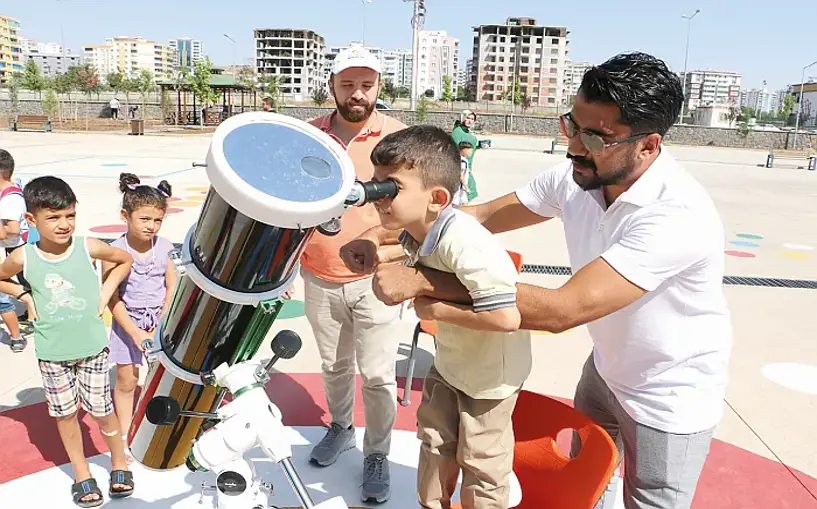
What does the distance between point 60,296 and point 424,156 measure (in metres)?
1.88

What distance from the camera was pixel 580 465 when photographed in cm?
181

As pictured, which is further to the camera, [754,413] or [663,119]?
[754,413]

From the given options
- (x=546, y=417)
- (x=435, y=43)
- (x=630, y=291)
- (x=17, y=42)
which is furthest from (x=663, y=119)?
(x=17, y=42)

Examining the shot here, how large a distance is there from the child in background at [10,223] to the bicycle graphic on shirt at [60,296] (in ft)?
6.35

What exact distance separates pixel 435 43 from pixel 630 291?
160m

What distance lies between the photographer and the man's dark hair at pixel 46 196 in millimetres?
2641

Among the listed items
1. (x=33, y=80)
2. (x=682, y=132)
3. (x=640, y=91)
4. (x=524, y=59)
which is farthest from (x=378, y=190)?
(x=524, y=59)

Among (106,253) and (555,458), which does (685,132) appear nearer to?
(106,253)

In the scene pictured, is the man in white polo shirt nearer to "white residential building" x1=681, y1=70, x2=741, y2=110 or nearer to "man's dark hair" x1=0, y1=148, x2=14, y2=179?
"man's dark hair" x1=0, y1=148, x2=14, y2=179

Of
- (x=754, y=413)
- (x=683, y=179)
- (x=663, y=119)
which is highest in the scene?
(x=663, y=119)

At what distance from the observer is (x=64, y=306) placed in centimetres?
271

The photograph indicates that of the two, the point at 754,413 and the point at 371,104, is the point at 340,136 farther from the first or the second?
the point at 754,413

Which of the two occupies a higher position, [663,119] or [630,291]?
[663,119]

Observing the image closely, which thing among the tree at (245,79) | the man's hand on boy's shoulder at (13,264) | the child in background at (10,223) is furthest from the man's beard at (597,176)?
the tree at (245,79)
